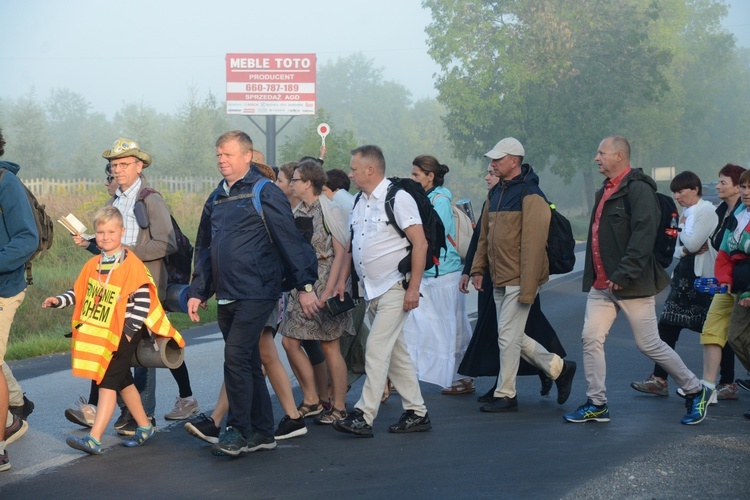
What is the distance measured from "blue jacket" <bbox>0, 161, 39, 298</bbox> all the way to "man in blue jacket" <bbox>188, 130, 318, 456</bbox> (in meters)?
1.06

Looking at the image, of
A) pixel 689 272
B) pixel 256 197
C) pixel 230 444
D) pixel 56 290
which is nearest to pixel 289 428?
pixel 230 444

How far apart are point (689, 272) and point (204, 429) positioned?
4.48 meters

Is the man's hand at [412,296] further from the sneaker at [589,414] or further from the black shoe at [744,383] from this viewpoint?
the black shoe at [744,383]

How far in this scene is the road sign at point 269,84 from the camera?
40625mm

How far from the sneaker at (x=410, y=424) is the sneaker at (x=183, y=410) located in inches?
59.9

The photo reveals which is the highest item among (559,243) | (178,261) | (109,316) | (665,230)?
(665,230)

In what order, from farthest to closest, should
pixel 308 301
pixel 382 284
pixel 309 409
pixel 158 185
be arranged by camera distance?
pixel 158 185, pixel 309 409, pixel 382 284, pixel 308 301

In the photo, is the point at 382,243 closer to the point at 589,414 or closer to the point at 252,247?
the point at 252,247

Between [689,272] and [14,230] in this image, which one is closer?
[14,230]

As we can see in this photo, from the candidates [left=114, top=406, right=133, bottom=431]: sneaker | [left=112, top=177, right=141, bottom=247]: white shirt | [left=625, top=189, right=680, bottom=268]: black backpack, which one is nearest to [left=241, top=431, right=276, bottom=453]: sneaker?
[left=114, top=406, right=133, bottom=431]: sneaker

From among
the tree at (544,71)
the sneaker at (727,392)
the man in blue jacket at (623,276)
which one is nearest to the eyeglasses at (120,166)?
the man in blue jacket at (623,276)

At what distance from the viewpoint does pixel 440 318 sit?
29.2ft

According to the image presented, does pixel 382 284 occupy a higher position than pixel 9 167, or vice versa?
pixel 9 167

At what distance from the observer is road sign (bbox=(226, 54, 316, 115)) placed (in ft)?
133
